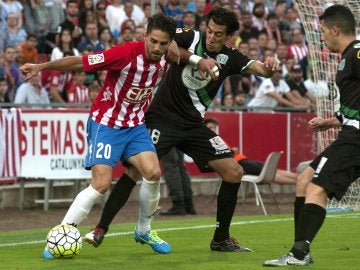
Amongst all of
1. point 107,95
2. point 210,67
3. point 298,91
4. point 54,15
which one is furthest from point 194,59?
point 298,91

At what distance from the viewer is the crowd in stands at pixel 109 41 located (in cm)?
1886

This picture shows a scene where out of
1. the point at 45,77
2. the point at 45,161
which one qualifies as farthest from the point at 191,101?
the point at 45,77

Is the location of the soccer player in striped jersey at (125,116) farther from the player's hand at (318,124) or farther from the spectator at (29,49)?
the spectator at (29,49)

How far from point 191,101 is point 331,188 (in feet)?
8.28

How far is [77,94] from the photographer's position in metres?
19.0

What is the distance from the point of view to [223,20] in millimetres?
10422

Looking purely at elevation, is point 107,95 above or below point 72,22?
below

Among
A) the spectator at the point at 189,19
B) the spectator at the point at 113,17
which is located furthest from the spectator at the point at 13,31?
the spectator at the point at 189,19

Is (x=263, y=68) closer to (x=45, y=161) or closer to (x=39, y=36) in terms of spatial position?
(x=45, y=161)

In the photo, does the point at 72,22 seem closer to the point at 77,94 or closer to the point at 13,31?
the point at 13,31

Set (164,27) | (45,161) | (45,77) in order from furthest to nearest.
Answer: (45,77)
(45,161)
(164,27)

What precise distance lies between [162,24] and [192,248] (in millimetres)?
2506

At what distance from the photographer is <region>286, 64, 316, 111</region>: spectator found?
21719mm

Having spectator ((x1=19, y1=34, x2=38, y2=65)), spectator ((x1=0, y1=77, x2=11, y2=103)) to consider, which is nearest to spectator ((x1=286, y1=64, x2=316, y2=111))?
spectator ((x1=19, y1=34, x2=38, y2=65))
